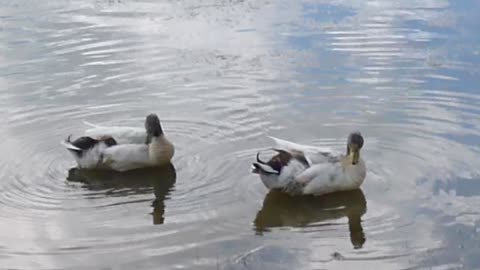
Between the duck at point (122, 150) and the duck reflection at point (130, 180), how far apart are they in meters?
0.06

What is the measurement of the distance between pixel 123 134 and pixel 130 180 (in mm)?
560

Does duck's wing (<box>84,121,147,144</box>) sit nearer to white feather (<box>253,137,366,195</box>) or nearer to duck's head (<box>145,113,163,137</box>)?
duck's head (<box>145,113,163,137</box>)

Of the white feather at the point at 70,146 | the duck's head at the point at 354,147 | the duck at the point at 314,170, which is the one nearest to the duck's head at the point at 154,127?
the white feather at the point at 70,146

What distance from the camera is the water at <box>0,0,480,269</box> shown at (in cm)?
799

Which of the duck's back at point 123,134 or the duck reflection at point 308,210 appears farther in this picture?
the duck's back at point 123,134

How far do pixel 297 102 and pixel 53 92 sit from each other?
3.13 m

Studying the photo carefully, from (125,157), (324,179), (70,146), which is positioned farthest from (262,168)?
(70,146)

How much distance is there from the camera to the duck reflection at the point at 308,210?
28.1 feet

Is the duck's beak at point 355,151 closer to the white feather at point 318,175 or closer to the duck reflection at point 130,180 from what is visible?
the white feather at point 318,175

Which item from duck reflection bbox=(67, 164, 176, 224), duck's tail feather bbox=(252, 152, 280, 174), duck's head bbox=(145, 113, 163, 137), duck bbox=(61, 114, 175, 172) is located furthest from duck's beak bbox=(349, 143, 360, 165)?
duck's head bbox=(145, 113, 163, 137)

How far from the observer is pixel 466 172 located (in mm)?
9234

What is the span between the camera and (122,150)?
10.0 meters

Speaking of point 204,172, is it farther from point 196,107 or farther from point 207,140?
point 196,107

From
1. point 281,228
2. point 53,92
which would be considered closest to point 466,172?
point 281,228
